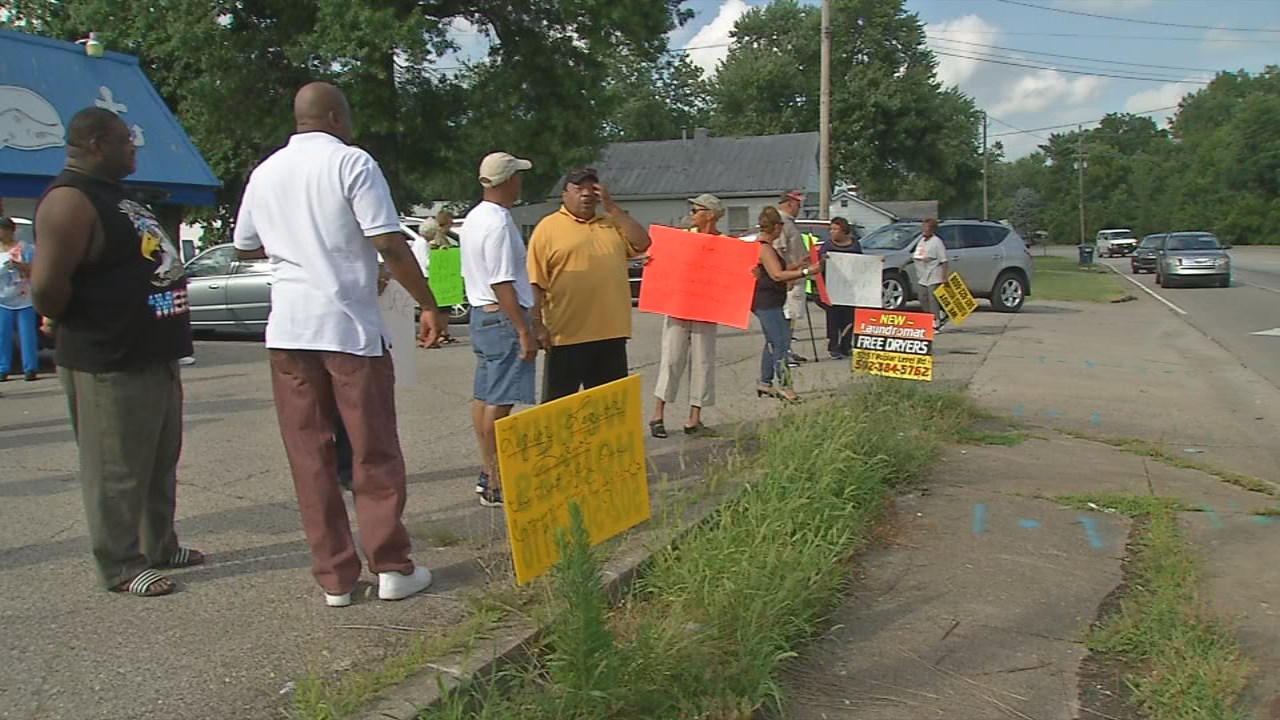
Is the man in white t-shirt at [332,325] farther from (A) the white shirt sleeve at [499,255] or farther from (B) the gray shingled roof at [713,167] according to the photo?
(B) the gray shingled roof at [713,167]

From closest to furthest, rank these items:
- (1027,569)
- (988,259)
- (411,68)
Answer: (1027,569) → (988,259) → (411,68)

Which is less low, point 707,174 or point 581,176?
point 707,174

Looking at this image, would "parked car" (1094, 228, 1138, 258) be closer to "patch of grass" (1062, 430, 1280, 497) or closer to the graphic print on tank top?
"patch of grass" (1062, 430, 1280, 497)

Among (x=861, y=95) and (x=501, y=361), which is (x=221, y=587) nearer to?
(x=501, y=361)

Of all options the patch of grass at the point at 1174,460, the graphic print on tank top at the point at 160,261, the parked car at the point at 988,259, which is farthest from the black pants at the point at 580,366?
the parked car at the point at 988,259

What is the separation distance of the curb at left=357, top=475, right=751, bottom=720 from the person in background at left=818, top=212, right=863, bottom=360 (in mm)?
8014

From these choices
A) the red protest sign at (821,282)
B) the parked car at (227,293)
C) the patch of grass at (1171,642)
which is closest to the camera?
the patch of grass at (1171,642)

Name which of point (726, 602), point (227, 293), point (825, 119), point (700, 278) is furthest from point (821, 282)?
point (825, 119)

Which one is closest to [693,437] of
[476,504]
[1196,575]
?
[476,504]

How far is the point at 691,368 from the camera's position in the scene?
7.53m

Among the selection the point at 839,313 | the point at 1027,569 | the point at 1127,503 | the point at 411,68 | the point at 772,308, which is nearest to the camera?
the point at 1027,569

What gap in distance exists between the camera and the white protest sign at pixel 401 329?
5.39m

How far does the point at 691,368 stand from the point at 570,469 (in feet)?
11.3

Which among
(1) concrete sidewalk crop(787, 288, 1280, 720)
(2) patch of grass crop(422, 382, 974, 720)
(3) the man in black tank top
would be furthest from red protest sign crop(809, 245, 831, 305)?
(3) the man in black tank top
